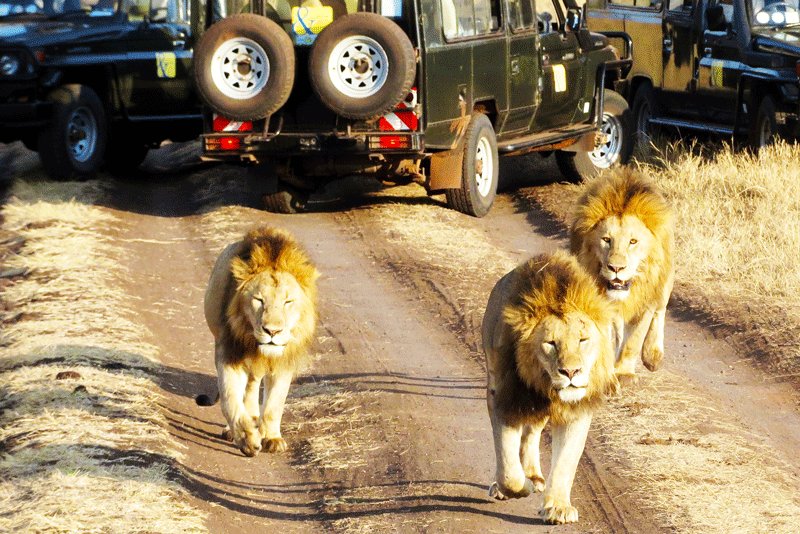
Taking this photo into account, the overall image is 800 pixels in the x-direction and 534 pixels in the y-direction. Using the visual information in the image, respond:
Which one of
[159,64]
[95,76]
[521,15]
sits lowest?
[95,76]

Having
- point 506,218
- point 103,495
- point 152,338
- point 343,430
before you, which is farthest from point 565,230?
point 103,495

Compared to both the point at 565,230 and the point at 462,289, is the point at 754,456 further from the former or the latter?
the point at 565,230

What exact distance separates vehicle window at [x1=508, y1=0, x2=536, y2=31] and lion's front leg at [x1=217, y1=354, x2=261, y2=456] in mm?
7446

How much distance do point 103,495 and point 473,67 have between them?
290 inches

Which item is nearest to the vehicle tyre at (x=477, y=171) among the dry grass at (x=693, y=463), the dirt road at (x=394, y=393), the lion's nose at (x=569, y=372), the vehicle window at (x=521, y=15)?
the dirt road at (x=394, y=393)

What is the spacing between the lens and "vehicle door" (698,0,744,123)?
44.8 feet

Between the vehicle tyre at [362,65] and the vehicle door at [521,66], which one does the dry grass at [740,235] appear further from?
the vehicle tyre at [362,65]

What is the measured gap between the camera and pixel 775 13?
523 inches

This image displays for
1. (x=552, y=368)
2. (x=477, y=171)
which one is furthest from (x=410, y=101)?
(x=552, y=368)

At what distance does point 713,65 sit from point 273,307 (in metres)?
9.27

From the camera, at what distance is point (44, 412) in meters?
6.74

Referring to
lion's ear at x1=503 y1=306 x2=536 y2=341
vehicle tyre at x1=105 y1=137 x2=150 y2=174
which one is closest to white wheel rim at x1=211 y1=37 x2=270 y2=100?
vehicle tyre at x1=105 y1=137 x2=150 y2=174

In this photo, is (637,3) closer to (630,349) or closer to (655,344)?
(655,344)

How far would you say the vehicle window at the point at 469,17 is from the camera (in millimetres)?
11867
